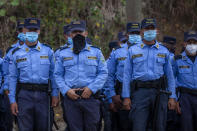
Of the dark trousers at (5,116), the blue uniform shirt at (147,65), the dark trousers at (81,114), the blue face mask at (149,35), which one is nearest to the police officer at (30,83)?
the dark trousers at (81,114)

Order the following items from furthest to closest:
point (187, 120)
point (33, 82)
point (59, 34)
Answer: point (59, 34)
point (187, 120)
point (33, 82)

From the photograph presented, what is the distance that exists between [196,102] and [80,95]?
226cm

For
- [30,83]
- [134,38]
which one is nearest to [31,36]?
[30,83]

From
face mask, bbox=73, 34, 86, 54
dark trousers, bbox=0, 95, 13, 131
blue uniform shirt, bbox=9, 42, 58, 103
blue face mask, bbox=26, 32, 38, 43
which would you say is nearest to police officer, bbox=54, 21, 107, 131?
face mask, bbox=73, 34, 86, 54

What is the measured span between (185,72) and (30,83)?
2.87 metres

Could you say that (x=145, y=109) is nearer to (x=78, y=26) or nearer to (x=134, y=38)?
(x=78, y=26)

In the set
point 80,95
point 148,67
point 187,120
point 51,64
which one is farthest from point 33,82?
point 187,120

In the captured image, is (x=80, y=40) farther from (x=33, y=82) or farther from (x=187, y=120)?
(x=187, y=120)

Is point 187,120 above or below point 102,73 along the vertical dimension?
below

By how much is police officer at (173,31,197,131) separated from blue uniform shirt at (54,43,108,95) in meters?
1.66

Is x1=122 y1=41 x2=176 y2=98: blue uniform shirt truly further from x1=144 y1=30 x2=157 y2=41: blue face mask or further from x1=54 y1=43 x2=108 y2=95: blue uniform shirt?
x1=54 y1=43 x2=108 y2=95: blue uniform shirt

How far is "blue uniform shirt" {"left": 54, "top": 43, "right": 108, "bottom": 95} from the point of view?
5.83m

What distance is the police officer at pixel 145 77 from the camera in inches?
235

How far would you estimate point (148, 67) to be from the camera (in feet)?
19.9
